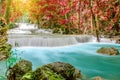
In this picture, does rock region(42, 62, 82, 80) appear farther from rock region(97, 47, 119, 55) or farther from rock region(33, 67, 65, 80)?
rock region(97, 47, 119, 55)

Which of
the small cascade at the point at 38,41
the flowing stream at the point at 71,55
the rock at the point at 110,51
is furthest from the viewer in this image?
the small cascade at the point at 38,41

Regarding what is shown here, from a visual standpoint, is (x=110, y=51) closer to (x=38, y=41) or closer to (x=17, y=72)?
(x=38, y=41)

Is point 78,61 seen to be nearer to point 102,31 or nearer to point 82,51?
point 82,51

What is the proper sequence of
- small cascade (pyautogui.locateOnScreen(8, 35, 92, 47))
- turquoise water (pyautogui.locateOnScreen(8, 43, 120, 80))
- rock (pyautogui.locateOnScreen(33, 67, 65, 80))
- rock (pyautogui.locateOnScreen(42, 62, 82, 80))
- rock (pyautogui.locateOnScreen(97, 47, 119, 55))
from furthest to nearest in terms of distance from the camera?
1. small cascade (pyautogui.locateOnScreen(8, 35, 92, 47))
2. rock (pyautogui.locateOnScreen(97, 47, 119, 55))
3. turquoise water (pyautogui.locateOnScreen(8, 43, 120, 80))
4. rock (pyautogui.locateOnScreen(42, 62, 82, 80))
5. rock (pyautogui.locateOnScreen(33, 67, 65, 80))

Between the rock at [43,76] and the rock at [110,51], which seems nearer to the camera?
the rock at [43,76]

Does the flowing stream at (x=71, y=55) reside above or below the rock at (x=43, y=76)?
below

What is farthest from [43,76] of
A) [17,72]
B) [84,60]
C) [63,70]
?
[84,60]

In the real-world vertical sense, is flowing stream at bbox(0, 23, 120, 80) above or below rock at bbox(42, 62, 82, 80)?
below

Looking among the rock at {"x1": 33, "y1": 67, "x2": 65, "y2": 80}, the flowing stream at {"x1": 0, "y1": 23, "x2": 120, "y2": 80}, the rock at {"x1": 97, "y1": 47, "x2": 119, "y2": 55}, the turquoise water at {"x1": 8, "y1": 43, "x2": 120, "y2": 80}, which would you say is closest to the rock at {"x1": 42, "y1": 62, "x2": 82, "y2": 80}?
the flowing stream at {"x1": 0, "y1": 23, "x2": 120, "y2": 80}

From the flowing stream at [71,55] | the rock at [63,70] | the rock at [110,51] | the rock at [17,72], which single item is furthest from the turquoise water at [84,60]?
the rock at [63,70]

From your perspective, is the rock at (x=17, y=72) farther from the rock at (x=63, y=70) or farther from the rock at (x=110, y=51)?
the rock at (x=110, y=51)

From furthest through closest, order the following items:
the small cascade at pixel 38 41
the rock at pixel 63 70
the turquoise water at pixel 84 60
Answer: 1. the small cascade at pixel 38 41
2. the turquoise water at pixel 84 60
3. the rock at pixel 63 70

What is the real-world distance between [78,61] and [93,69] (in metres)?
2.12

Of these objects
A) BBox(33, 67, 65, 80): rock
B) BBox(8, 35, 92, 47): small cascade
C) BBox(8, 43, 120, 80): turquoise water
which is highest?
BBox(33, 67, 65, 80): rock
